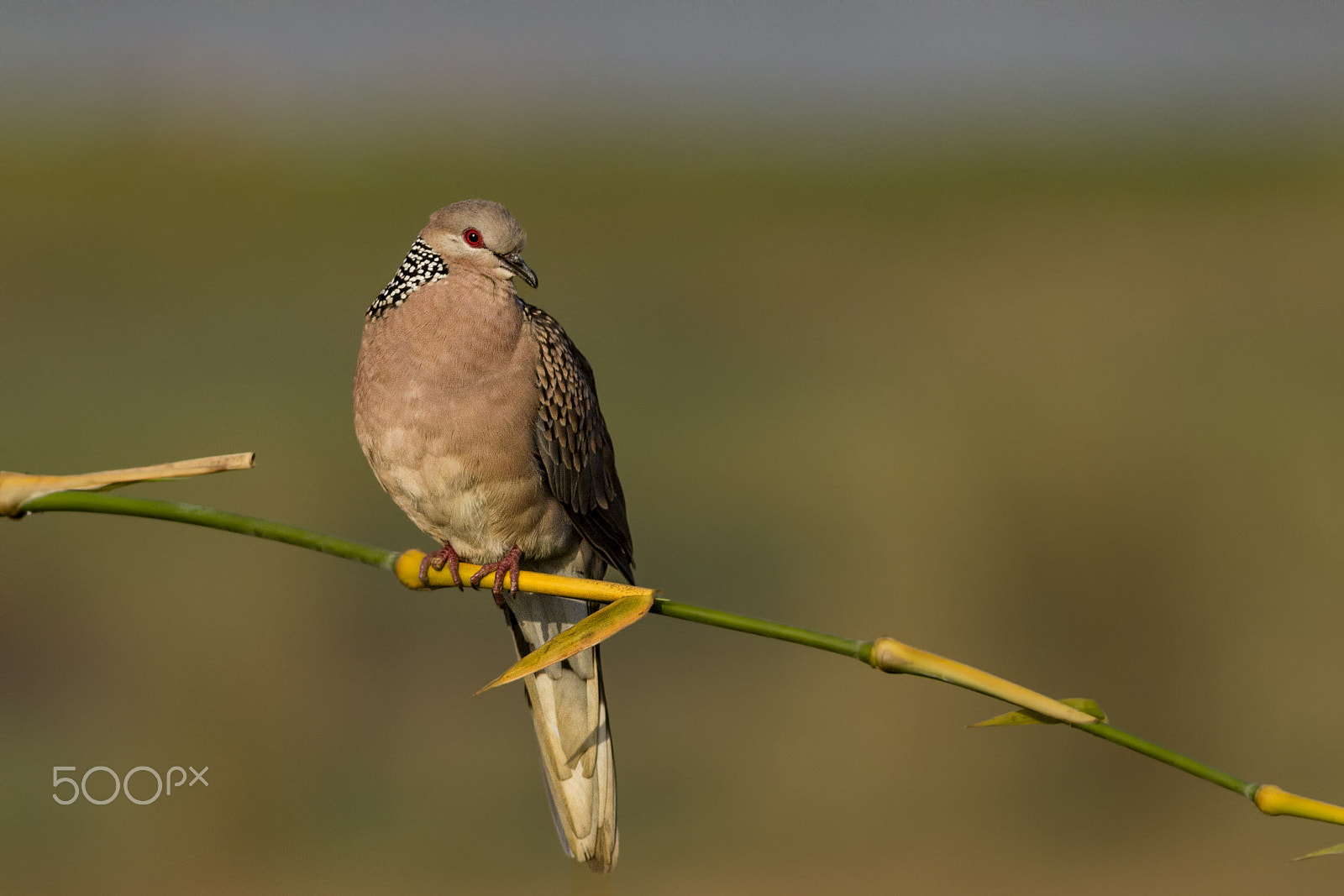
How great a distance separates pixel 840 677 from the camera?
489 inches

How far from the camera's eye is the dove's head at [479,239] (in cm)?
223

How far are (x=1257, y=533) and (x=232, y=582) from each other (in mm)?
9104

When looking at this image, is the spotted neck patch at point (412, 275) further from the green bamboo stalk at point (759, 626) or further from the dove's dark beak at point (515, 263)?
the green bamboo stalk at point (759, 626)

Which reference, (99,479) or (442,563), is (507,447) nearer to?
(442,563)

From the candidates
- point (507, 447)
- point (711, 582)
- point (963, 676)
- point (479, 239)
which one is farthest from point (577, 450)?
point (711, 582)

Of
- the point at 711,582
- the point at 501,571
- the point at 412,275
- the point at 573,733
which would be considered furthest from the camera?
the point at 711,582

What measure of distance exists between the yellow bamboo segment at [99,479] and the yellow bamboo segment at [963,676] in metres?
0.67

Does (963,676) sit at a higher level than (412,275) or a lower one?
lower

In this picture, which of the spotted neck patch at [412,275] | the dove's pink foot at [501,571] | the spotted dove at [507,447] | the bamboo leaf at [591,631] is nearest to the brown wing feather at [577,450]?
the spotted dove at [507,447]

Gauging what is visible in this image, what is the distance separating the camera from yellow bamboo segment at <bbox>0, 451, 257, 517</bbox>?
1433mm

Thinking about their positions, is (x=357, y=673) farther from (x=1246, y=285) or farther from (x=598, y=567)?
(x=1246, y=285)

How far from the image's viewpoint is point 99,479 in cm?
147

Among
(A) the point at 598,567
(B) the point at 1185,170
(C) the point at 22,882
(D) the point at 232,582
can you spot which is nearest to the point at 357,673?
(D) the point at 232,582

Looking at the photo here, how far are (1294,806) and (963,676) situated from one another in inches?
14.3
